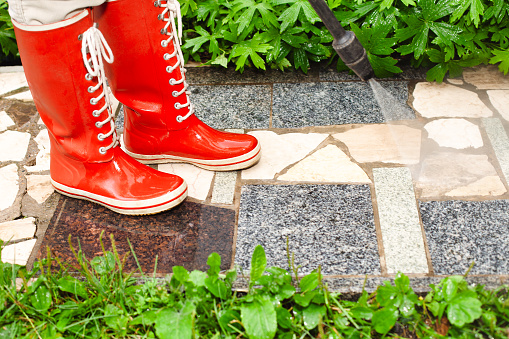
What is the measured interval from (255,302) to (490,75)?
206 cm

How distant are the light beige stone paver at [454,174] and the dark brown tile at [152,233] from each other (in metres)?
0.88

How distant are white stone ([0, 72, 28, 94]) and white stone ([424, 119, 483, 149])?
236cm

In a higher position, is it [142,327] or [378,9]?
[378,9]

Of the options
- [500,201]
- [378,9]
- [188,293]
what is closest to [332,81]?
[378,9]

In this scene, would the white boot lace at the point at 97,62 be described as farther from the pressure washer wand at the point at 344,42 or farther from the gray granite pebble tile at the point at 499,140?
the gray granite pebble tile at the point at 499,140

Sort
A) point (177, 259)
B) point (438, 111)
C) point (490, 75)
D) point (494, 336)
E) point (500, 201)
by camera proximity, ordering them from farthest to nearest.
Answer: point (490, 75), point (438, 111), point (500, 201), point (177, 259), point (494, 336)

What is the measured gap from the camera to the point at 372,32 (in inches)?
103

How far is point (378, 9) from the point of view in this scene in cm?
267

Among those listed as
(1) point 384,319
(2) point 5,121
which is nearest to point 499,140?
(1) point 384,319

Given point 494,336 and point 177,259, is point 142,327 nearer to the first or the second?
point 177,259

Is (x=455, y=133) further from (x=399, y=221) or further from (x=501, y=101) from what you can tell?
(x=399, y=221)

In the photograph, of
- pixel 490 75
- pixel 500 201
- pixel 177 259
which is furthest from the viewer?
pixel 490 75

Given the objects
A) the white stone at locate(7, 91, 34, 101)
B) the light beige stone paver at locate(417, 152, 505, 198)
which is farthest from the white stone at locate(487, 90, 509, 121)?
the white stone at locate(7, 91, 34, 101)

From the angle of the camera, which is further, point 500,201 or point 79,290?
point 500,201
